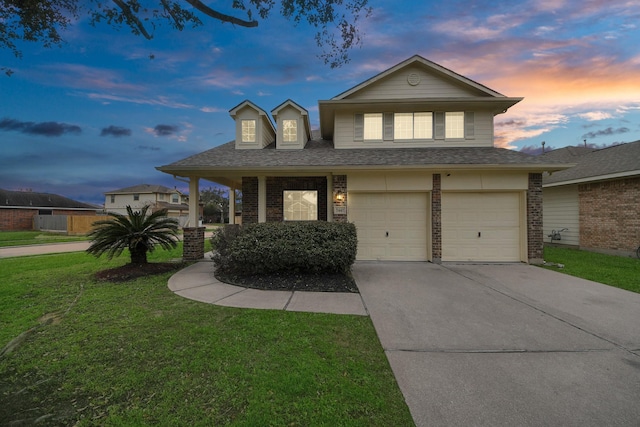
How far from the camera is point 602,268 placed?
7742 millimetres

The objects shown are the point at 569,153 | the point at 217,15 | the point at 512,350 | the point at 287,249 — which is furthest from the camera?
the point at 569,153

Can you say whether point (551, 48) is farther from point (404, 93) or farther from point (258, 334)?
point (258, 334)

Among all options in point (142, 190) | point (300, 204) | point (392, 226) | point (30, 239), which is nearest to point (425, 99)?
point (392, 226)

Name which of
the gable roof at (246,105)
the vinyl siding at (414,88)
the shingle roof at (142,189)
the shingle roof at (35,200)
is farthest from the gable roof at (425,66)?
the shingle roof at (142,189)

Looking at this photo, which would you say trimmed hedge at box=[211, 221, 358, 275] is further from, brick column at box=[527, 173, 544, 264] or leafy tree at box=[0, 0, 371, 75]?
brick column at box=[527, 173, 544, 264]

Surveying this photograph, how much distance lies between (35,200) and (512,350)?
1770 inches

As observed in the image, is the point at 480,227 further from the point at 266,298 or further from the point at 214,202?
the point at 214,202

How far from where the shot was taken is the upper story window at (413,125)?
32.7 feet

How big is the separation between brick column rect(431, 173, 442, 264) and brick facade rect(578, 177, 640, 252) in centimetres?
778

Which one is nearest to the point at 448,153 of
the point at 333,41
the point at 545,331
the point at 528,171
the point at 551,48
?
the point at 528,171

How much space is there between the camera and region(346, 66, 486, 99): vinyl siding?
1004cm

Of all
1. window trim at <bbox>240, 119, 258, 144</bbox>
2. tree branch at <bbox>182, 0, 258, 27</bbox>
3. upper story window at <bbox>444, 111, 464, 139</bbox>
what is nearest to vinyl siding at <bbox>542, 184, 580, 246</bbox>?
upper story window at <bbox>444, 111, 464, 139</bbox>

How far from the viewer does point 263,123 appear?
36.0 ft

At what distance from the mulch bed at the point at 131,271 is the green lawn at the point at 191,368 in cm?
180
